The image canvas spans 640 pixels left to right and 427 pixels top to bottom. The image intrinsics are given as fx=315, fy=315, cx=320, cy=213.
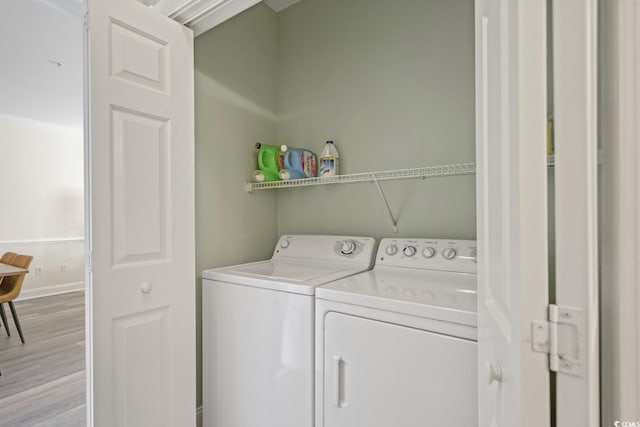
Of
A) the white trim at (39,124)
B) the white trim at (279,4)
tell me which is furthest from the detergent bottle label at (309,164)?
the white trim at (39,124)

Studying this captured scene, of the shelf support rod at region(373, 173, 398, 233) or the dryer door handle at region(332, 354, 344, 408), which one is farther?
the shelf support rod at region(373, 173, 398, 233)

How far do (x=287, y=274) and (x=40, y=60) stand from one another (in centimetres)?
341

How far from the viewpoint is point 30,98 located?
4.04 meters

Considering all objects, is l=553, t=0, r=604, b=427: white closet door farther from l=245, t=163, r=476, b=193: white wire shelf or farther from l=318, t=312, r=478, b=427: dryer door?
l=245, t=163, r=476, b=193: white wire shelf

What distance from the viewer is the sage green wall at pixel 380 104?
5.57 feet

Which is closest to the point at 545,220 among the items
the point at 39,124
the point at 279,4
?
the point at 279,4

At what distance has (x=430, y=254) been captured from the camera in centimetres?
161

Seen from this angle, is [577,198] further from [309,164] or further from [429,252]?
[309,164]

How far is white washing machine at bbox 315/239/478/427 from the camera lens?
3.34ft

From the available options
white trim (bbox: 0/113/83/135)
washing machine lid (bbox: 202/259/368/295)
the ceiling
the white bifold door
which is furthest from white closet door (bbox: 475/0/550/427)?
white trim (bbox: 0/113/83/135)

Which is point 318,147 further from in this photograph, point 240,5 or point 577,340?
point 577,340

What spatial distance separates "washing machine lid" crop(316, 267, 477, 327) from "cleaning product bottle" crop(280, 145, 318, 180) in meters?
0.80

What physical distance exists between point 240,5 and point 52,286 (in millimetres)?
5679

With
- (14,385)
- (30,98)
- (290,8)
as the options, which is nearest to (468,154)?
(290,8)
